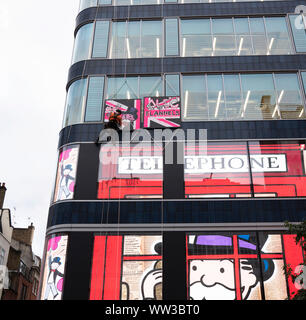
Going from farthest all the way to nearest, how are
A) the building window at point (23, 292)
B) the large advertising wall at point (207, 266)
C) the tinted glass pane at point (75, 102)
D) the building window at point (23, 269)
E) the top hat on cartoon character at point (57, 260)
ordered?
the building window at point (23, 292) → the building window at point (23, 269) → the tinted glass pane at point (75, 102) → the top hat on cartoon character at point (57, 260) → the large advertising wall at point (207, 266)

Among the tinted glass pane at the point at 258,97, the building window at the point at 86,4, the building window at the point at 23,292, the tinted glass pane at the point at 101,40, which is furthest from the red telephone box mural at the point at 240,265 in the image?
the building window at the point at 23,292

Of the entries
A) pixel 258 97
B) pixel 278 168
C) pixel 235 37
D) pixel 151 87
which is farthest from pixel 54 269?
pixel 235 37

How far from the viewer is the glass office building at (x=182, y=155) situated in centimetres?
1716

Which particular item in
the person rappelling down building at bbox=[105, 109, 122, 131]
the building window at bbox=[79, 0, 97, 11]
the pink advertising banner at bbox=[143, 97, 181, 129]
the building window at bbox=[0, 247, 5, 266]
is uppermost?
the building window at bbox=[79, 0, 97, 11]

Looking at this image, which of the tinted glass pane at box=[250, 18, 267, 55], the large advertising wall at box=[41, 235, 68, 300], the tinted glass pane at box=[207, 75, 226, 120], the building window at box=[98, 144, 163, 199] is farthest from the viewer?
the tinted glass pane at box=[250, 18, 267, 55]

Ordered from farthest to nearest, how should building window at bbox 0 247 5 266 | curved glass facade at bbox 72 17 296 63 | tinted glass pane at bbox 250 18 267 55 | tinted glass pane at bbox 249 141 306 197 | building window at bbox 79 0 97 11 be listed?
1. building window at bbox 0 247 5 266
2. building window at bbox 79 0 97 11
3. curved glass facade at bbox 72 17 296 63
4. tinted glass pane at bbox 250 18 267 55
5. tinted glass pane at bbox 249 141 306 197

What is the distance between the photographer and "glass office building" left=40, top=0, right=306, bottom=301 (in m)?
17.2

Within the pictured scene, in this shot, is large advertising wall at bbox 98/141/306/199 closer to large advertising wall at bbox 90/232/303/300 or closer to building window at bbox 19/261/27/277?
large advertising wall at bbox 90/232/303/300

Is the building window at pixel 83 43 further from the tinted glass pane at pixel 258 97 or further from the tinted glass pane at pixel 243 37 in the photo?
the tinted glass pane at pixel 258 97

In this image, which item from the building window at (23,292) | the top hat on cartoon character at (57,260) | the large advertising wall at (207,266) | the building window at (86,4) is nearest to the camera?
the large advertising wall at (207,266)

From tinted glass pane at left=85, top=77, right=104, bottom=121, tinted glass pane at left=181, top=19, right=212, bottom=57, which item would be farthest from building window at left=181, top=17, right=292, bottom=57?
tinted glass pane at left=85, top=77, right=104, bottom=121

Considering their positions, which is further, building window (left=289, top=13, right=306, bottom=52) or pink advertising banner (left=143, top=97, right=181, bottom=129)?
building window (left=289, top=13, right=306, bottom=52)

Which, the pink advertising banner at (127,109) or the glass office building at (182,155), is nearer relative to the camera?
the glass office building at (182,155)

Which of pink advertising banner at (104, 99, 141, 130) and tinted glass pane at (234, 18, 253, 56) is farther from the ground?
tinted glass pane at (234, 18, 253, 56)
